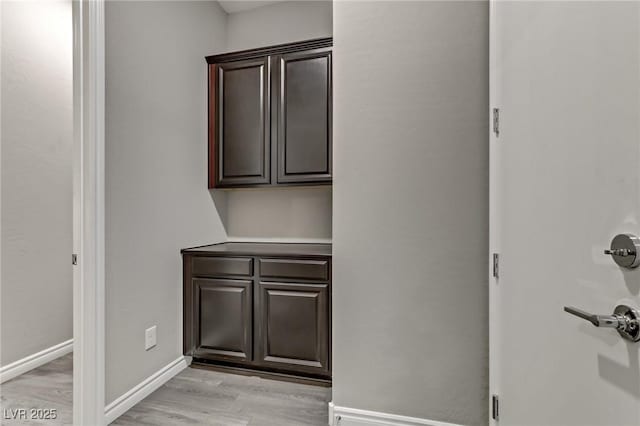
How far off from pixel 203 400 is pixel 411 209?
164 centimetres

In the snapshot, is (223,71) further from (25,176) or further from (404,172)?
(404,172)

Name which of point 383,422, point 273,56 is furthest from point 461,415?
point 273,56

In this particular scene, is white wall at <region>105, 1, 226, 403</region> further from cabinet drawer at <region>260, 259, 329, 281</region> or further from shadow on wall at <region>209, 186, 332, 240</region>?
cabinet drawer at <region>260, 259, 329, 281</region>

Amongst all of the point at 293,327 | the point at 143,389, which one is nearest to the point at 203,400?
the point at 143,389

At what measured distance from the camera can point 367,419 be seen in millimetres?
1594

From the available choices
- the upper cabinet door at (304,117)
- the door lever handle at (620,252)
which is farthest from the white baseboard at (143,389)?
the door lever handle at (620,252)

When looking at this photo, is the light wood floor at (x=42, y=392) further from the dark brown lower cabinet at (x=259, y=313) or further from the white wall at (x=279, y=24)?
the white wall at (x=279, y=24)

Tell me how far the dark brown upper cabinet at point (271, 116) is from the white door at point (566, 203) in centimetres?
125

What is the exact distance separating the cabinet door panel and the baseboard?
5.28 feet

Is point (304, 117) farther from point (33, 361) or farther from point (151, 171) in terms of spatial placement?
point (33, 361)

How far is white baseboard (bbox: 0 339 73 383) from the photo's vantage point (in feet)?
6.87

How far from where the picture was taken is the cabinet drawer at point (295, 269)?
2.04 metres

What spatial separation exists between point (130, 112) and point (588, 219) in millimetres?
2157

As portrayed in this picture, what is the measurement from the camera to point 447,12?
59.3 inches
